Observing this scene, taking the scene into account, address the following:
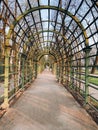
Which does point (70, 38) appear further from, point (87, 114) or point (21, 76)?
point (87, 114)

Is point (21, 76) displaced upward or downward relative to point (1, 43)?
downward

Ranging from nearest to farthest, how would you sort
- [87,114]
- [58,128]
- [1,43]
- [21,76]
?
1. [58,128]
2. [87,114]
3. [1,43]
4. [21,76]

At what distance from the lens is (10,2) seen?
8430mm

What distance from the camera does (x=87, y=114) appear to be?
6.32m

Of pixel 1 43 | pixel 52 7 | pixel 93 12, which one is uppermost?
pixel 52 7

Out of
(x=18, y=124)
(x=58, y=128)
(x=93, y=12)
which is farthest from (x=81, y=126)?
(x=93, y=12)

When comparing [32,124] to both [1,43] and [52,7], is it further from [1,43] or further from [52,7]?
[52,7]

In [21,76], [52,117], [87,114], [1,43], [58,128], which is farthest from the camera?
[21,76]

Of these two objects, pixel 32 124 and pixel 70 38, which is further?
pixel 70 38

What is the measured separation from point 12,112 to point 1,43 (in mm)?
2475

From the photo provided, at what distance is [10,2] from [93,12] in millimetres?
3278

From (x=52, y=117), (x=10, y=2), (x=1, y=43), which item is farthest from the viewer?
(x=10, y=2)

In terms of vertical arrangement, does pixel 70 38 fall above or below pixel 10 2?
below

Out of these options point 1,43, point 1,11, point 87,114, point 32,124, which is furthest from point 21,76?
point 32,124
